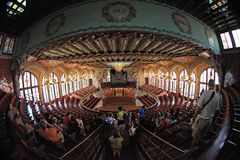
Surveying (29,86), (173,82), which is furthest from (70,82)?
(173,82)

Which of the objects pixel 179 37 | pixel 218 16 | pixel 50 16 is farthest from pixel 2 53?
pixel 218 16

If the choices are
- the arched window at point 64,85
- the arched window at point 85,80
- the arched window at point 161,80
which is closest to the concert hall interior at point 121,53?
the arched window at point 64,85

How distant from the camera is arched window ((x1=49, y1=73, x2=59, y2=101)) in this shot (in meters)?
15.5

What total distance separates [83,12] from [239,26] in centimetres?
669

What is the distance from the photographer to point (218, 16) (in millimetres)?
6117

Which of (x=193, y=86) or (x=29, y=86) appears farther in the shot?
(x=193, y=86)

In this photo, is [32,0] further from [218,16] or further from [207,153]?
[218,16]

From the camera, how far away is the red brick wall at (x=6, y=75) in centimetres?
706

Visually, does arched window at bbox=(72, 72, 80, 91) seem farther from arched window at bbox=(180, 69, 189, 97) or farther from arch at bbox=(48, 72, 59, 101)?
arched window at bbox=(180, 69, 189, 97)

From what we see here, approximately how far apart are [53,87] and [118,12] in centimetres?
1317

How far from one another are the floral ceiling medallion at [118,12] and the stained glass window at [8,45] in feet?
15.1

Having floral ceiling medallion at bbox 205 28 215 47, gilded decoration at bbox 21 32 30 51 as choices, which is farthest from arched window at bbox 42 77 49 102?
floral ceiling medallion at bbox 205 28 215 47

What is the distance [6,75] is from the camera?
24.2ft

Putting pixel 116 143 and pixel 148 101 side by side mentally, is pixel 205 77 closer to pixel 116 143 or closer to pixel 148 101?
pixel 148 101
